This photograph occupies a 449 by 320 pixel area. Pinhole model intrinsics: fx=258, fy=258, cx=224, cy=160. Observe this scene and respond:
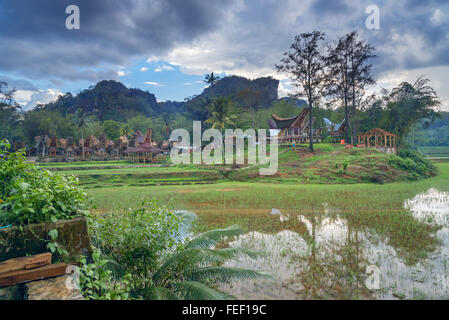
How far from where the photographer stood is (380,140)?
863 inches

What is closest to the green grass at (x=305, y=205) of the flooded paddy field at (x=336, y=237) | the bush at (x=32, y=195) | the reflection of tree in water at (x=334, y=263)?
the flooded paddy field at (x=336, y=237)

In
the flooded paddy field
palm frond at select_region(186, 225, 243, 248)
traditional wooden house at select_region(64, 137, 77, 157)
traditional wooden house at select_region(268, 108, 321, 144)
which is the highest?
traditional wooden house at select_region(268, 108, 321, 144)

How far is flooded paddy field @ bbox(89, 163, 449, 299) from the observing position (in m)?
4.12

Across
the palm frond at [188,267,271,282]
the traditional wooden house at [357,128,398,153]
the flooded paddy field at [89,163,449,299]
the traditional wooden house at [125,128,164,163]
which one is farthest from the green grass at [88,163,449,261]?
the traditional wooden house at [125,128,164,163]

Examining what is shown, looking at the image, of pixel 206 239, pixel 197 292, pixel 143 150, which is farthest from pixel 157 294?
pixel 143 150

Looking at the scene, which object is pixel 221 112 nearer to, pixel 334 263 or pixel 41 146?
pixel 41 146

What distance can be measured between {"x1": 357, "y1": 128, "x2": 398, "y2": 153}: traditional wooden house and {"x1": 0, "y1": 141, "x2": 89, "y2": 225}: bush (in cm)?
2241

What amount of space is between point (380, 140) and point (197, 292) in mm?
23342

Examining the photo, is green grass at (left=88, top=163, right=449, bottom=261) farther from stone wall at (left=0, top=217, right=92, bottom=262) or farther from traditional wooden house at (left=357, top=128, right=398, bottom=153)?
traditional wooden house at (left=357, top=128, right=398, bottom=153)

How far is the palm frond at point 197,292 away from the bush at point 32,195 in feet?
5.20

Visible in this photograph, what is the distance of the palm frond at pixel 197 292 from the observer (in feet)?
10.2

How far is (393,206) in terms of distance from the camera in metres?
9.50
